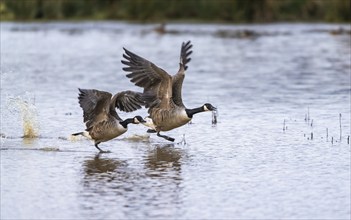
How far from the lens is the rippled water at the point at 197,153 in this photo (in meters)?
9.66

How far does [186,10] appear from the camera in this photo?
2525 inches

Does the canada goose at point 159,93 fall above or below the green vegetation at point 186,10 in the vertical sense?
below

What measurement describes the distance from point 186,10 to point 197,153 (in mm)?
51899

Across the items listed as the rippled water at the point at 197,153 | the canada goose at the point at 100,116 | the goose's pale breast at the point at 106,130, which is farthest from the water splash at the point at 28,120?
the goose's pale breast at the point at 106,130

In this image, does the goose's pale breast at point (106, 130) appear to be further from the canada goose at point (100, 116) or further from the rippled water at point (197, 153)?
the rippled water at point (197, 153)

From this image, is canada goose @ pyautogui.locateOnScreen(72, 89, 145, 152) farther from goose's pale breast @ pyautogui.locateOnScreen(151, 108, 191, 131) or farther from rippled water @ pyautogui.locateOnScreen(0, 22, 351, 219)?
goose's pale breast @ pyautogui.locateOnScreen(151, 108, 191, 131)

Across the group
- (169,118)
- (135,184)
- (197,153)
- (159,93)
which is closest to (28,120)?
(159,93)

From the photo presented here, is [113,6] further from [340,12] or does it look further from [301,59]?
[301,59]

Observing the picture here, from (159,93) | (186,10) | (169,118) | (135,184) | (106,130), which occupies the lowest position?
(135,184)

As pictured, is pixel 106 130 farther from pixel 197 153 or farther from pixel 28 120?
pixel 28 120

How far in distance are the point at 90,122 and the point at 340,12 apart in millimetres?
48129

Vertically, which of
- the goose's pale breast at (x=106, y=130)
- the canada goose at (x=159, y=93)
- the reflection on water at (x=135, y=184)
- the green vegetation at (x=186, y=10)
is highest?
the green vegetation at (x=186, y=10)

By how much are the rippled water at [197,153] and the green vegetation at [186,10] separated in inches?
1361

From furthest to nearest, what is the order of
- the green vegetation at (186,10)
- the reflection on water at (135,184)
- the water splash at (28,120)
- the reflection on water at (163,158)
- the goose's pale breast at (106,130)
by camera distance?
the green vegetation at (186,10) < the water splash at (28,120) < the goose's pale breast at (106,130) < the reflection on water at (163,158) < the reflection on water at (135,184)
